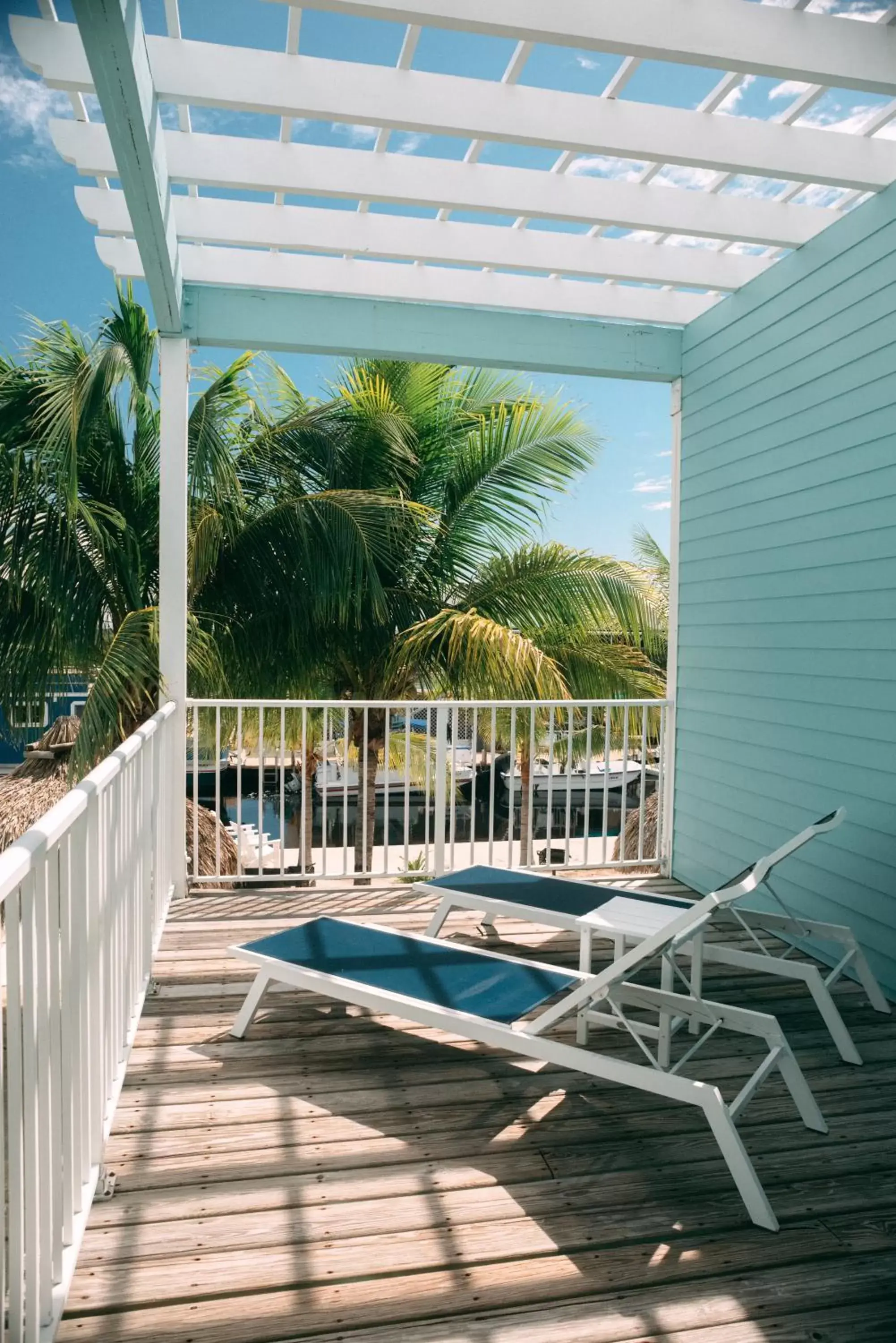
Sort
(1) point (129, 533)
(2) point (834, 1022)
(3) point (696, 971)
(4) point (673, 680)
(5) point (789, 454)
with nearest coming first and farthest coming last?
(3) point (696, 971), (2) point (834, 1022), (5) point (789, 454), (4) point (673, 680), (1) point (129, 533)

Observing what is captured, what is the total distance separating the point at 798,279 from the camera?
4.75 meters

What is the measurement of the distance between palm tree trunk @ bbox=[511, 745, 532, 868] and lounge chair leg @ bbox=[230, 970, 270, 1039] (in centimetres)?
194

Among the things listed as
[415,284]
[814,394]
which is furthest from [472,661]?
[814,394]

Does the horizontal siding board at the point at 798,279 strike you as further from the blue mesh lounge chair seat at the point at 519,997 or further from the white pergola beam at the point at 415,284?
the blue mesh lounge chair seat at the point at 519,997

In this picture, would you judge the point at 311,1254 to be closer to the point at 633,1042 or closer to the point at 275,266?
the point at 633,1042

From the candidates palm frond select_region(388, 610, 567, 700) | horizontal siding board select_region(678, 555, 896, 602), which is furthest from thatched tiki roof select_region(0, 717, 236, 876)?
horizontal siding board select_region(678, 555, 896, 602)

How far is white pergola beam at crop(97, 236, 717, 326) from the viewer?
513cm

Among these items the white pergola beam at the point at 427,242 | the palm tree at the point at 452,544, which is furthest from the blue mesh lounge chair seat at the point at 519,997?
the palm tree at the point at 452,544

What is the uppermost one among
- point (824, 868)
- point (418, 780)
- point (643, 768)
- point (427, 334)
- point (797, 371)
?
point (427, 334)

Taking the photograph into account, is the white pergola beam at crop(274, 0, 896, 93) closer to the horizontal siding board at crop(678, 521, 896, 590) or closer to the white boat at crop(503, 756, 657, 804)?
the horizontal siding board at crop(678, 521, 896, 590)

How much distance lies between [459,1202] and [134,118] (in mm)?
3336

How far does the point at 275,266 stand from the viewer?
5160 mm

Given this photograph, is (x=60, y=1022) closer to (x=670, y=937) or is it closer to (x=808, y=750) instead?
(x=670, y=937)

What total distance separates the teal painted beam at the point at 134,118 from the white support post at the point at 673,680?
3238 mm
